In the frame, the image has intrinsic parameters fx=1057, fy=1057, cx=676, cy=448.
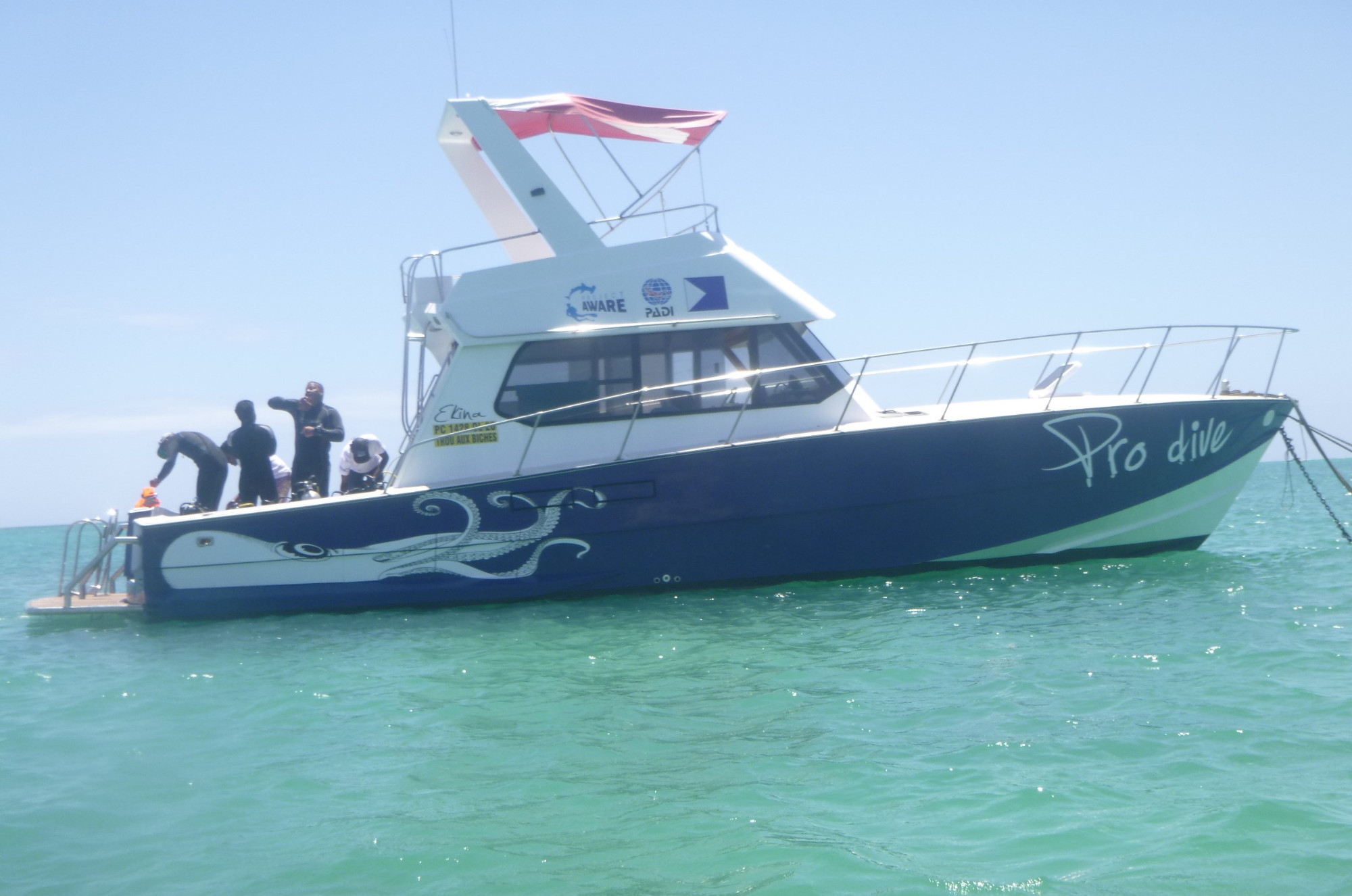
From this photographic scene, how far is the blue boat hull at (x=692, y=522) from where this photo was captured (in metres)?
7.81

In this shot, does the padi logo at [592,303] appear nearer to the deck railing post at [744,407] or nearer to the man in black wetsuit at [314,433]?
the deck railing post at [744,407]

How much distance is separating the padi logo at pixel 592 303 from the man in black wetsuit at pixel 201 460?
315cm

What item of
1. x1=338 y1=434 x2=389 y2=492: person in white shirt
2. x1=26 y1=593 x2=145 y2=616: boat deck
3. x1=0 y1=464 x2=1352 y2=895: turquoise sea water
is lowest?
x1=0 y1=464 x2=1352 y2=895: turquoise sea water

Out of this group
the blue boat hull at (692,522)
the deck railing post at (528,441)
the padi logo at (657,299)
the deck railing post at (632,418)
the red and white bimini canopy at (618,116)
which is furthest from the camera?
the red and white bimini canopy at (618,116)

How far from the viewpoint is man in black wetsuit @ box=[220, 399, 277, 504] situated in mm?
8508

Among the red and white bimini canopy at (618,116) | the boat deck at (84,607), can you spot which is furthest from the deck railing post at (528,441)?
the boat deck at (84,607)

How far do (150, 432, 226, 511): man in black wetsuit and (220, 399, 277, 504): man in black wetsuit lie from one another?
0.58 feet

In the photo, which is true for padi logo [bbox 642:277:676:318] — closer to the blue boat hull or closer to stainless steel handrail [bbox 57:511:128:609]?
the blue boat hull

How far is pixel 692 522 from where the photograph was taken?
7.91 meters

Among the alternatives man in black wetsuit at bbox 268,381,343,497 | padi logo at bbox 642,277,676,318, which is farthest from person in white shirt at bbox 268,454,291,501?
padi logo at bbox 642,277,676,318

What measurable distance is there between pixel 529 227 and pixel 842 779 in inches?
267

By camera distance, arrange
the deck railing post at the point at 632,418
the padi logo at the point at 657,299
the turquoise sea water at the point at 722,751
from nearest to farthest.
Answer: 1. the turquoise sea water at the point at 722,751
2. the deck railing post at the point at 632,418
3. the padi logo at the point at 657,299

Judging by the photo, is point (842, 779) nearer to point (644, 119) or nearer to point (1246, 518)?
point (644, 119)

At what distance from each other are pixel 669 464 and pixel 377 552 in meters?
2.27
